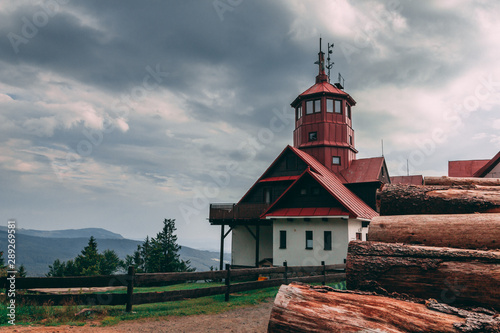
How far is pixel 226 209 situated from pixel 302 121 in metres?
10.9

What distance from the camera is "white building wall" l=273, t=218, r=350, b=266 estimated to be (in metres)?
21.8

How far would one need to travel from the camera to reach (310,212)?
22.4 metres

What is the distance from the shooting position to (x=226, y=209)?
1040 inches

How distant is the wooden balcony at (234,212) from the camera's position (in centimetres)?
2530

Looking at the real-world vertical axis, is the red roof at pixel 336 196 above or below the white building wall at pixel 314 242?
above

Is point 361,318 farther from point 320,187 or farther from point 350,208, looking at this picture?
point 320,187

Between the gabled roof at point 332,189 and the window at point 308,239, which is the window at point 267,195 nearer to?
the gabled roof at point 332,189

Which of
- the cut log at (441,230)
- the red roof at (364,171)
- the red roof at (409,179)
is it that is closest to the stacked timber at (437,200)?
the cut log at (441,230)

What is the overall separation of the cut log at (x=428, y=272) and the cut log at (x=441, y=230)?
369 mm

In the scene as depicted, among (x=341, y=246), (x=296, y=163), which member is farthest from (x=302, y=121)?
(x=341, y=246)

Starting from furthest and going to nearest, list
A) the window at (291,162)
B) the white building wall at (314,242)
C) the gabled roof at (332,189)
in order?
the window at (291,162)
the white building wall at (314,242)
the gabled roof at (332,189)

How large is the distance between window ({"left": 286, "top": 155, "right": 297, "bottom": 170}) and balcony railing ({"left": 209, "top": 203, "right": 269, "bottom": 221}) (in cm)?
395

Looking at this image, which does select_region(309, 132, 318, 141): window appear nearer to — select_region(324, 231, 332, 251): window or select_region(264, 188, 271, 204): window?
select_region(264, 188, 271, 204): window

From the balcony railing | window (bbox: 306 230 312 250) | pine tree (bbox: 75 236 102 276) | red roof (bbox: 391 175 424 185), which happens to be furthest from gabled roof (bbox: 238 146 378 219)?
pine tree (bbox: 75 236 102 276)
